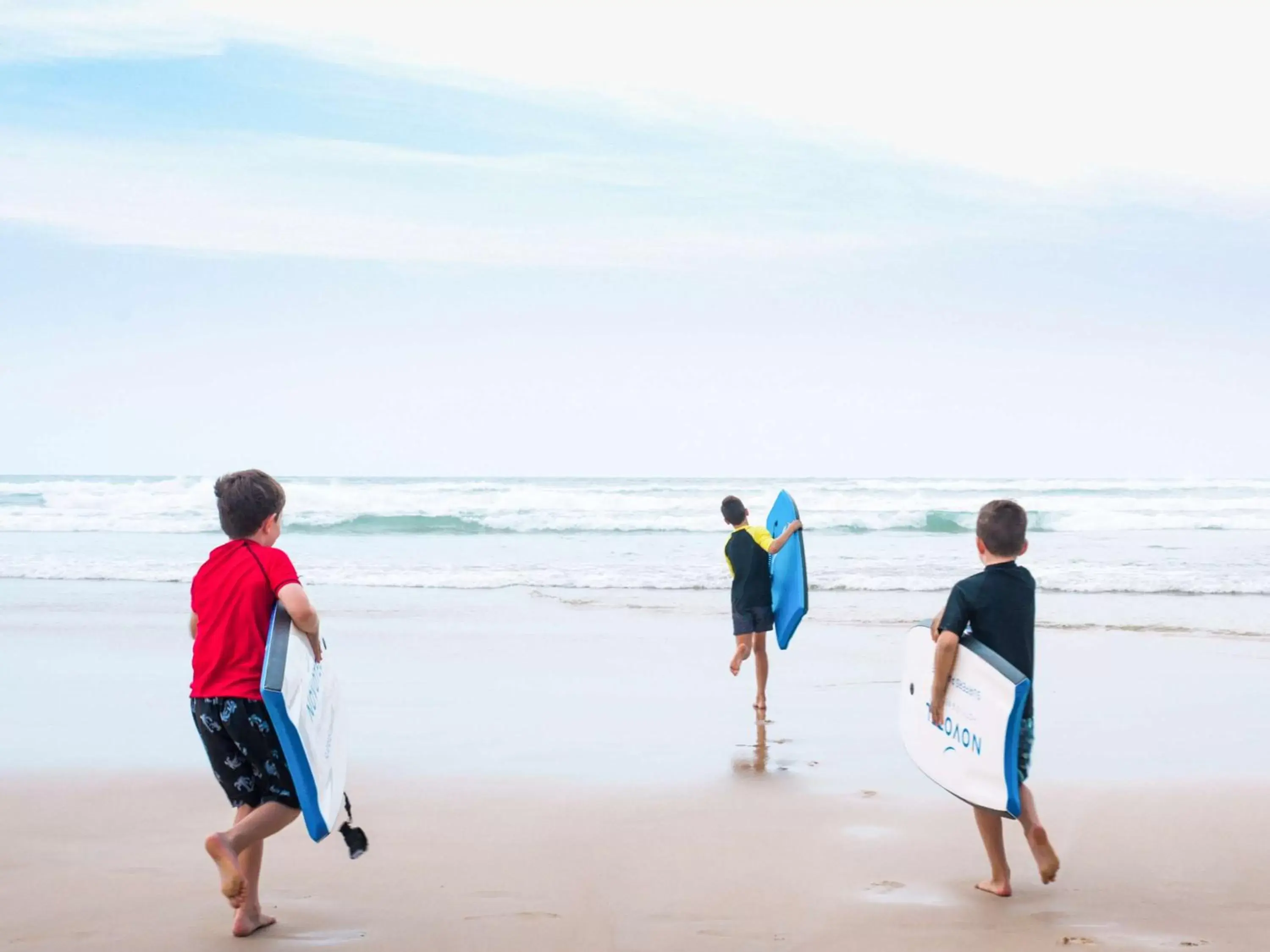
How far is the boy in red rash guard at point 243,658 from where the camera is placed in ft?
11.2

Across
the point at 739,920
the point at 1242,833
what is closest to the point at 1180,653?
the point at 1242,833

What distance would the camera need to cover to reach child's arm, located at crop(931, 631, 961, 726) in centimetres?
387

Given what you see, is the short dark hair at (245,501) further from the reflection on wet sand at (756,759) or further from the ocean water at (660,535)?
the ocean water at (660,535)

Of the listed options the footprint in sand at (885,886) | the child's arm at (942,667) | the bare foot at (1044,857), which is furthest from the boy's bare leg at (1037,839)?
the footprint in sand at (885,886)

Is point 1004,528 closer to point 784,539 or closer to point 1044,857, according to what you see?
point 1044,857

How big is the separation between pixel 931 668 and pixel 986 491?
111 feet

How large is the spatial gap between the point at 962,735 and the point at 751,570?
141 inches

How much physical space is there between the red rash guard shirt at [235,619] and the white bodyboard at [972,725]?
2.21 metres

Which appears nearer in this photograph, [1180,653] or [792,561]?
[792,561]

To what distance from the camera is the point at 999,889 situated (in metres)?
3.95

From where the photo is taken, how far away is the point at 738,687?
8102 mm

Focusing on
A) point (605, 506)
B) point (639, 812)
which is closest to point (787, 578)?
point (639, 812)

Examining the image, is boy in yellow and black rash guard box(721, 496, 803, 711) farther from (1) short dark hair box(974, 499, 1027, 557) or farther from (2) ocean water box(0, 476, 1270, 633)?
(2) ocean water box(0, 476, 1270, 633)

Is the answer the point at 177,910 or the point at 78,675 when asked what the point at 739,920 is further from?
the point at 78,675
